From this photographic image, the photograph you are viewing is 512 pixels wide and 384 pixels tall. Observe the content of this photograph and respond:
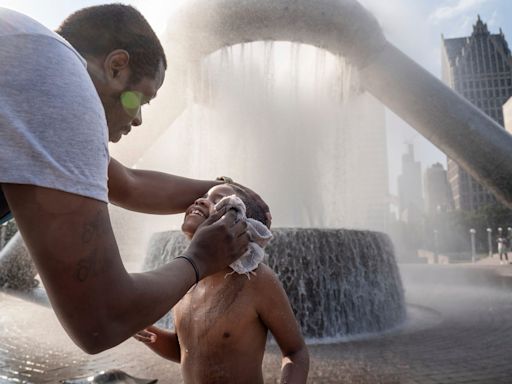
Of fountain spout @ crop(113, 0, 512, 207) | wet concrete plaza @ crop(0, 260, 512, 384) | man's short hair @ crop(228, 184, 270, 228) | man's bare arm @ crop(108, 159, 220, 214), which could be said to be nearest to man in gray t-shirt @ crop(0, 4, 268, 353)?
man's short hair @ crop(228, 184, 270, 228)

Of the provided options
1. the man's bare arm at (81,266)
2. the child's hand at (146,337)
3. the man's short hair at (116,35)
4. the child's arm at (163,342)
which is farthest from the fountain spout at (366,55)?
the man's bare arm at (81,266)

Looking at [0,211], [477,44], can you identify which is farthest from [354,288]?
[477,44]

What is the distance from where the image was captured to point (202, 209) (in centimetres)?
168

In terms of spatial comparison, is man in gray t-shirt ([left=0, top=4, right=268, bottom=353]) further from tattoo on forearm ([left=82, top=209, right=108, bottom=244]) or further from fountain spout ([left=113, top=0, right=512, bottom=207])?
fountain spout ([left=113, top=0, right=512, bottom=207])

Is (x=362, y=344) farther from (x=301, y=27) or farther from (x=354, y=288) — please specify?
(x=301, y=27)

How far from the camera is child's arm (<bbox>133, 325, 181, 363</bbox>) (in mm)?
1907

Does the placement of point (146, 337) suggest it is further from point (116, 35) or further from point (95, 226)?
point (116, 35)

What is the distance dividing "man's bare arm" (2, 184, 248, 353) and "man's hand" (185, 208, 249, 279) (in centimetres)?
20

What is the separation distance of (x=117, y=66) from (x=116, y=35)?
10 centimetres

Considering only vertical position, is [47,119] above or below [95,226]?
above

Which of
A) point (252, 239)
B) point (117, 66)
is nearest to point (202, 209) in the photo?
point (252, 239)

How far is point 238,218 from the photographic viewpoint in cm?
130

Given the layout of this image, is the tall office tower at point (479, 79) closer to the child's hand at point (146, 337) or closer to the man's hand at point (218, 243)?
the child's hand at point (146, 337)

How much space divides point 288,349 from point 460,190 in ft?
297
